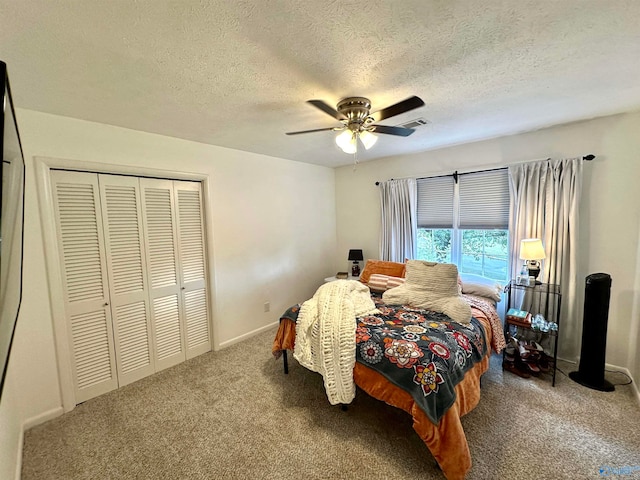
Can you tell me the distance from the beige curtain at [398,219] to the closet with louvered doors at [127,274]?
98.4 inches

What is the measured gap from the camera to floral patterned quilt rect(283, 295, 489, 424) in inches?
62.0

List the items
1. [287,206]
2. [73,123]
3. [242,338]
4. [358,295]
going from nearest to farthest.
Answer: [73,123]
[358,295]
[242,338]
[287,206]

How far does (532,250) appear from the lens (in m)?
2.57

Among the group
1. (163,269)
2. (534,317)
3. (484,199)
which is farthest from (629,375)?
(163,269)

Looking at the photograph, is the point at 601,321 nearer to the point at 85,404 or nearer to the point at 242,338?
the point at 242,338

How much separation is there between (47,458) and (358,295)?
8.28 feet

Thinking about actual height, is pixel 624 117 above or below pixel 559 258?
above

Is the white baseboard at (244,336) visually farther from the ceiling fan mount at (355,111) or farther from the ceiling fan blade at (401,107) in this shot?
the ceiling fan blade at (401,107)

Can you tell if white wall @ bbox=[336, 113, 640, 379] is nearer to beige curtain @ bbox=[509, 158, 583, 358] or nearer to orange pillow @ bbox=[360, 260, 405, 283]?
beige curtain @ bbox=[509, 158, 583, 358]

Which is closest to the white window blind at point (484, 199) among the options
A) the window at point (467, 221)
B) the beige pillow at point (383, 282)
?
the window at point (467, 221)

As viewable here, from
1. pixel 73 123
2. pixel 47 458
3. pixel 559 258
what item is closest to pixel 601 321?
pixel 559 258

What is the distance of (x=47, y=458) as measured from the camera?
176 cm

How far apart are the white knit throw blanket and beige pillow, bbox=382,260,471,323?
1.18 ft

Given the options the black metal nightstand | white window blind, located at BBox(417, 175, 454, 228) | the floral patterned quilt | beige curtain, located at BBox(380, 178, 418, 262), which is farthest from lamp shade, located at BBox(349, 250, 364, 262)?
the black metal nightstand
